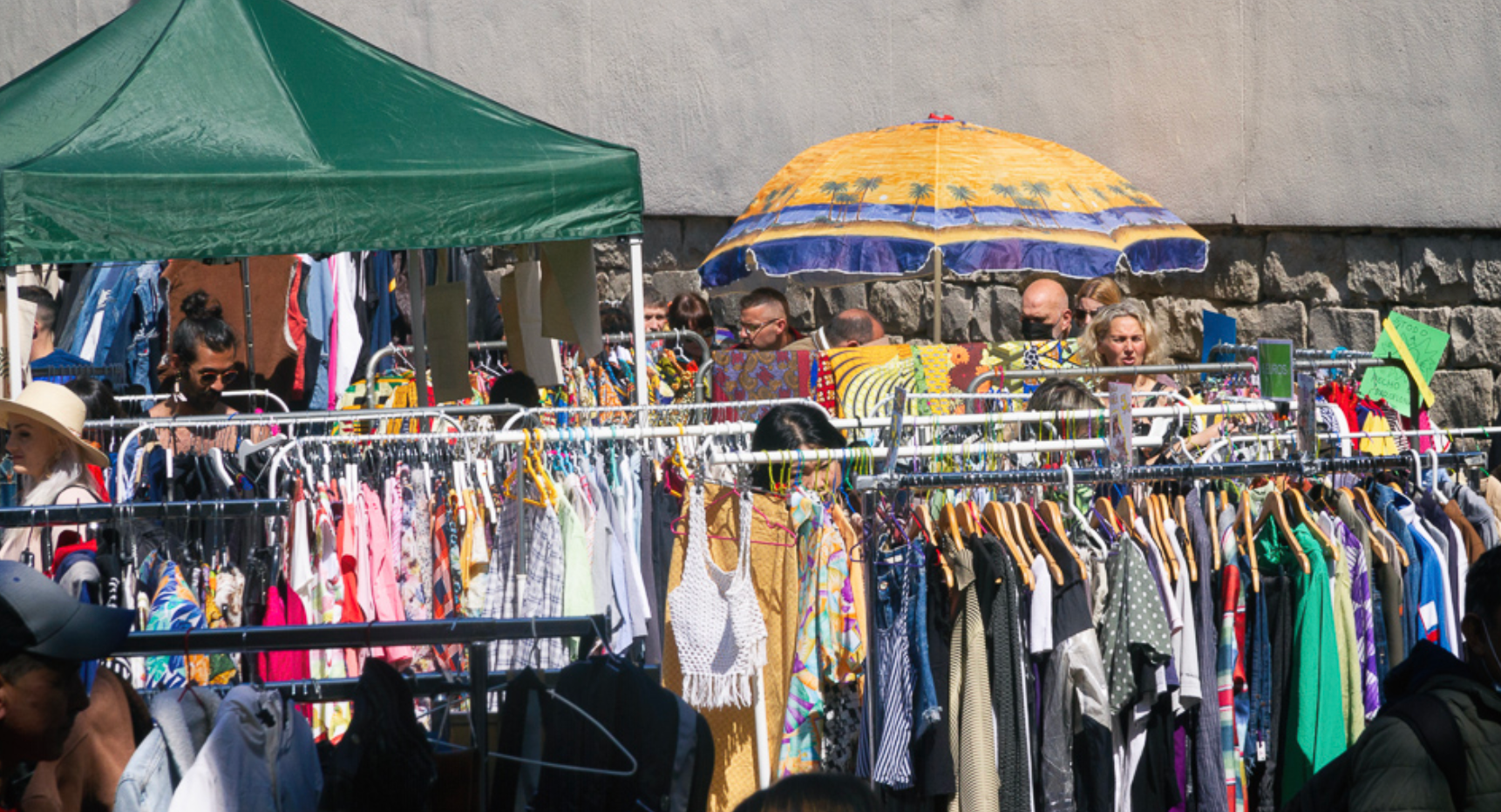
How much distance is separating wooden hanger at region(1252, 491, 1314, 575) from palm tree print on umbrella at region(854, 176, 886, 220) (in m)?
3.12

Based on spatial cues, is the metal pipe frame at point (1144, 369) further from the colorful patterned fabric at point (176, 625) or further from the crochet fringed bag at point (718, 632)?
the colorful patterned fabric at point (176, 625)

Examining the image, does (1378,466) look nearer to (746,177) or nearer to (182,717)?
(182,717)

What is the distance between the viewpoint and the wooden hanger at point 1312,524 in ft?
13.3

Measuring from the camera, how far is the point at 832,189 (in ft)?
23.5

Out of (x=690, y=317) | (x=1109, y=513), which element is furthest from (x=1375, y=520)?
(x=690, y=317)

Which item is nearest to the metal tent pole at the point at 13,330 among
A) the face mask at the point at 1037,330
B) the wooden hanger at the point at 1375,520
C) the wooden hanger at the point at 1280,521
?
the wooden hanger at the point at 1280,521

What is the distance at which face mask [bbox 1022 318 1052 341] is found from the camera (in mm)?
7570

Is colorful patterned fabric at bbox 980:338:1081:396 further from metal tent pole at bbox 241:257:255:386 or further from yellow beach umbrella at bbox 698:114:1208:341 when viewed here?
metal tent pole at bbox 241:257:255:386

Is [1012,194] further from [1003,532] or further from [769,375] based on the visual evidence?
[1003,532]

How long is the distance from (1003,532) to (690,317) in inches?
206

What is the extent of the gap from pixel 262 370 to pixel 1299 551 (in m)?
6.43

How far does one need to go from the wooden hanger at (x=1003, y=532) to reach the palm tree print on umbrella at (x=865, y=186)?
3.11m

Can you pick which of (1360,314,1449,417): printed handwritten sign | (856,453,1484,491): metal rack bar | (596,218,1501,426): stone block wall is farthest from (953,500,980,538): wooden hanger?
(596,218,1501,426): stone block wall

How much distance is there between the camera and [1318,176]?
8.62 m
